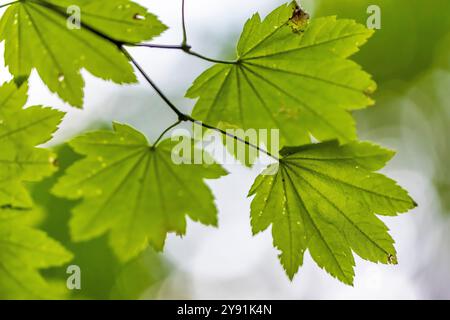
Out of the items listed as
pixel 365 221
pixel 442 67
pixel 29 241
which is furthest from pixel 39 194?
pixel 442 67

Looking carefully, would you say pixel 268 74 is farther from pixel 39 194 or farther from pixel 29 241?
pixel 39 194

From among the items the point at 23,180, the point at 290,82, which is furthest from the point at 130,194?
the point at 290,82

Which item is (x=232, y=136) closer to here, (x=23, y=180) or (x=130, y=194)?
(x=130, y=194)

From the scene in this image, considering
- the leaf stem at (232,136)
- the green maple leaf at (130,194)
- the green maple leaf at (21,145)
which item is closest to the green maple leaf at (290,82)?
the leaf stem at (232,136)

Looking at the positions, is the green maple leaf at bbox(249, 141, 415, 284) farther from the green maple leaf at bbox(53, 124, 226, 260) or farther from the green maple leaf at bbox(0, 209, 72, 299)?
the green maple leaf at bbox(0, 209, 72, 299)

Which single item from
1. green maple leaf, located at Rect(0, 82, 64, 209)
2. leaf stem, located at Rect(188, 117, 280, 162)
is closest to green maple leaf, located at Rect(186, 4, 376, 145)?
leaf stem, located at Rect(188, 117, 280, 162)

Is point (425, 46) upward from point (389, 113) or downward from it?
upward
